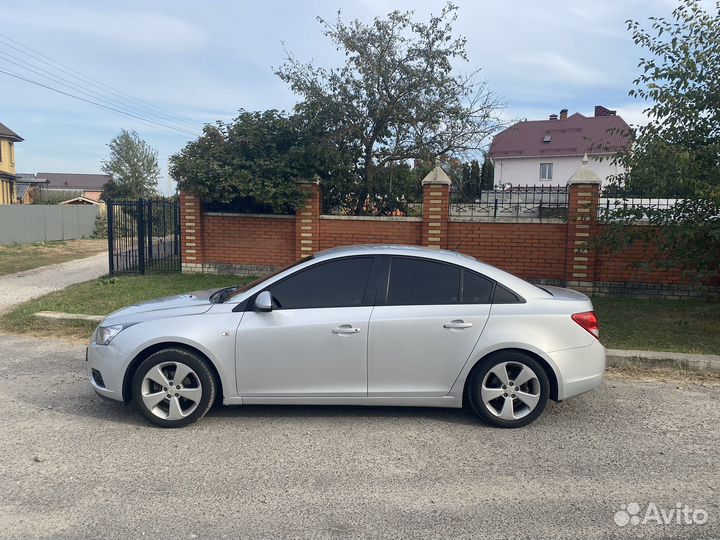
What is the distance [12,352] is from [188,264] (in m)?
5.42

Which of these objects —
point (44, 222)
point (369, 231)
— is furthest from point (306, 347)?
point (44, 222)

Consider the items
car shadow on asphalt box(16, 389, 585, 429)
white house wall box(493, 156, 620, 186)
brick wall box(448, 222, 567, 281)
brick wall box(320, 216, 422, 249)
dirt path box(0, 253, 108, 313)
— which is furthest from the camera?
white house wall box(493, 156, 620, 186)

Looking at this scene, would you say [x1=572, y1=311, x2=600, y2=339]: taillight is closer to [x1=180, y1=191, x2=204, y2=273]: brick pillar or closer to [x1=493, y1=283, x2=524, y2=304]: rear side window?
[x1=493, y1=283, x2=524, y2=304]: rear side window

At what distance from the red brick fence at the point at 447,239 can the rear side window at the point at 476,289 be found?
5.53m

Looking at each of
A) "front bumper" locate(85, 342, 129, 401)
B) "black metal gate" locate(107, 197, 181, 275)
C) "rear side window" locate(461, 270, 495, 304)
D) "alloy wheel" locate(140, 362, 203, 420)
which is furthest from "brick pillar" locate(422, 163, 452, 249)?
"front bumper" locate(85, 342, 129, 401)

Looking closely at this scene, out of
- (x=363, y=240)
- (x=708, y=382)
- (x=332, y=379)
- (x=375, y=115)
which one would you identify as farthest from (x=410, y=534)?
(x=375, y=115)

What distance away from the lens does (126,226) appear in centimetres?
1345

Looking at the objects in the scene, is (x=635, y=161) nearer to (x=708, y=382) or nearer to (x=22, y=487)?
(x=708, y=382)

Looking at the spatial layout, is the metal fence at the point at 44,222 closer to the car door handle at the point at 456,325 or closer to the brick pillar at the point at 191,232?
the brick pillar at the point at 191,232

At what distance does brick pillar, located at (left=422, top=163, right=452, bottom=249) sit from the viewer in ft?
35.9

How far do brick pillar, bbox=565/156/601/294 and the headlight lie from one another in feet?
26.1

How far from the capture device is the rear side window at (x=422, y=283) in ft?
15.6

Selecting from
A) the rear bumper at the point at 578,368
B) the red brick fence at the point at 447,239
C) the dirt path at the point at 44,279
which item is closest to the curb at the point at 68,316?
the dirt path at the point at 44,279

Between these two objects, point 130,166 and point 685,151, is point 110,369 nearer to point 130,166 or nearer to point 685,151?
point 685,151
